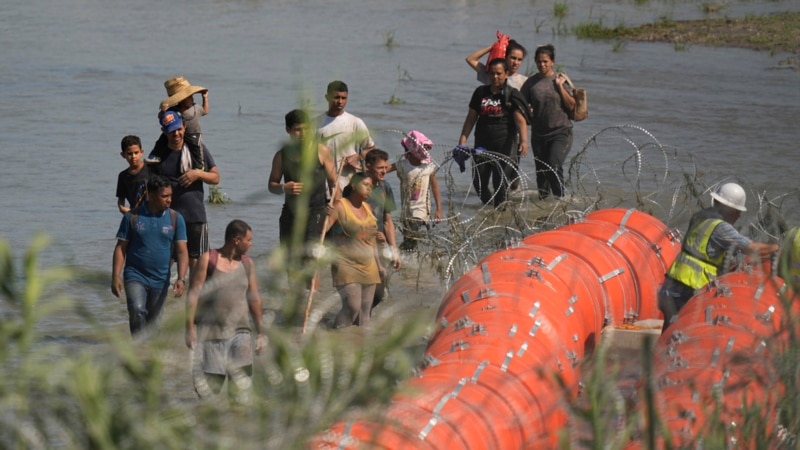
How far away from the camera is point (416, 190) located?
12.4 m

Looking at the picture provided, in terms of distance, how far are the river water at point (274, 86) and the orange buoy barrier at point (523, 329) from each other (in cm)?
189

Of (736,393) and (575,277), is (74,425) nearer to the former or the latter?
(736,393)

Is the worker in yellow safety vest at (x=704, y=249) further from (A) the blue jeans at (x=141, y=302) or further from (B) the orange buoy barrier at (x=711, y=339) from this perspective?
(A) the blue jeans at (x=141, y=302)

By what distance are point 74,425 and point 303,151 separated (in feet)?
2.65

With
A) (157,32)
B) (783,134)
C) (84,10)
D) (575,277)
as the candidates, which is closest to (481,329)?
(575,277)

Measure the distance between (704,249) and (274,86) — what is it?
53.3 ft

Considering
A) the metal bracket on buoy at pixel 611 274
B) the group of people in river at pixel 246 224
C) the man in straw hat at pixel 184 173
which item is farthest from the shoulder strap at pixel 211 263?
the metal bracket on buoy at pixel 611 274

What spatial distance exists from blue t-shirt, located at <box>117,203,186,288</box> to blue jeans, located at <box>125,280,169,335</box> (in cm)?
4

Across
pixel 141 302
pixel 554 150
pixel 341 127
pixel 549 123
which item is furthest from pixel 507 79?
pixel 141 302

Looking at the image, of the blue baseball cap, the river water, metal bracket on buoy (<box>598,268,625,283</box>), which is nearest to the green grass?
the river water

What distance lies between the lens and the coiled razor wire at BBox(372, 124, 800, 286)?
1125 cm

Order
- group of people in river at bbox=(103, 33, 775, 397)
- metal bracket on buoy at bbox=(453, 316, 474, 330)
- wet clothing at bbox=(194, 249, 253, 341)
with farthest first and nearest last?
metal bracket on buoy at bbox=(453, 316, 474, 330) < group of people in river at bbox=(103, 33, 775, 397) < wet clothing at bbox=(194, 249, 253, 341)

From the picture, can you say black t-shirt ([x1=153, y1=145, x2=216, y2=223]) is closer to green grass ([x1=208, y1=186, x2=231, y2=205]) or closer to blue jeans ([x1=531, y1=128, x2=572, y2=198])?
green grass ([x1=208, y1=186, x2=231, y2=205])

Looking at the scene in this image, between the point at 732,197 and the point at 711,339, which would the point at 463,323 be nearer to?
the point at 711,339
